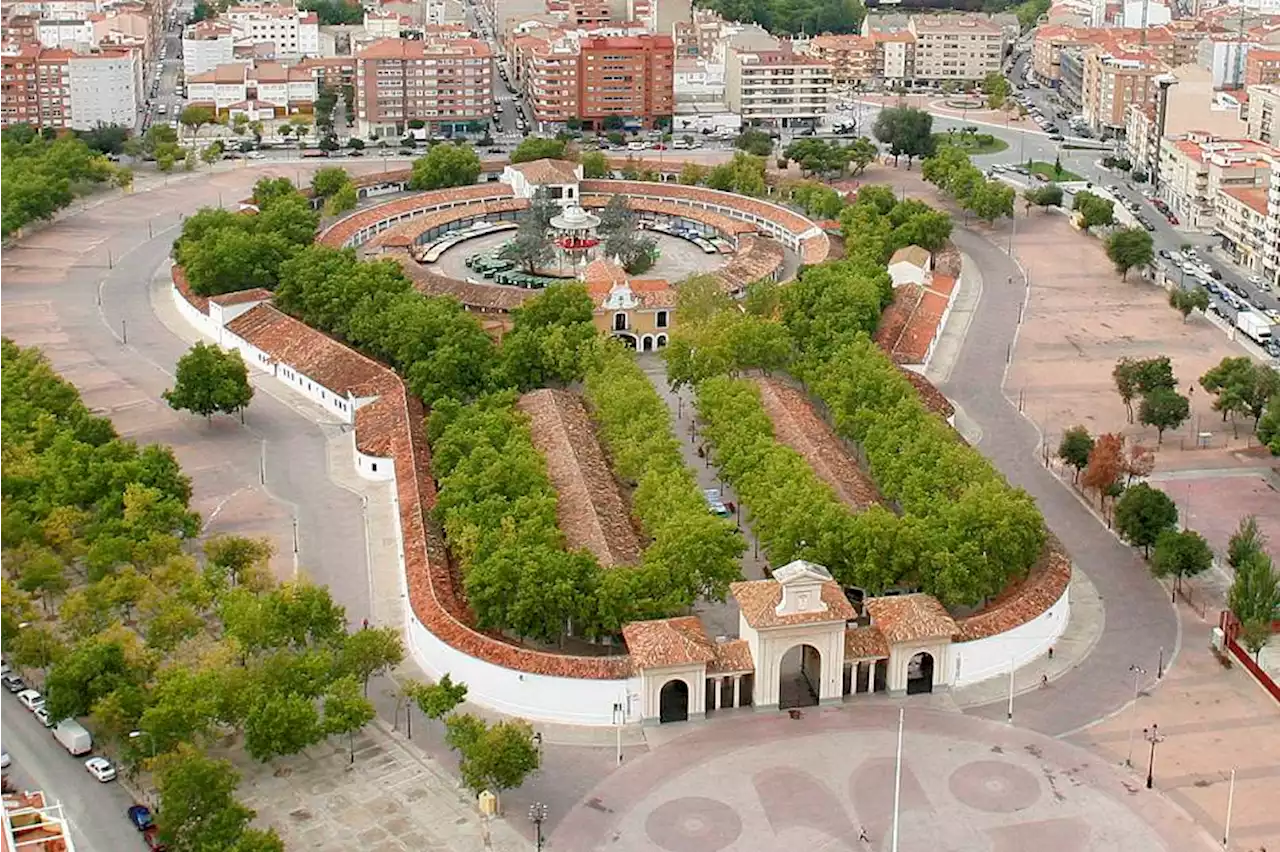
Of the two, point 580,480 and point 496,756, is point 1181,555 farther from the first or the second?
point 496,756

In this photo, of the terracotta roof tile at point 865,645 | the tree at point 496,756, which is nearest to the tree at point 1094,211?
the terracotta roof tile at point 865,645

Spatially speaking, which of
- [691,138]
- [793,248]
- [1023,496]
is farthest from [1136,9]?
[1023,496]

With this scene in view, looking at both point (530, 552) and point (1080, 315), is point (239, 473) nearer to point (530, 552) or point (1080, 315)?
point (530, 552)

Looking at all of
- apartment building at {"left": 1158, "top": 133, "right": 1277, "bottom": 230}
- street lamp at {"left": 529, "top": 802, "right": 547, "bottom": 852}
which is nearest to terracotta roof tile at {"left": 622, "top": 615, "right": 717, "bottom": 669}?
street lamp at {"left": 529, "top": 802, "right": 547, "bottom": 852}

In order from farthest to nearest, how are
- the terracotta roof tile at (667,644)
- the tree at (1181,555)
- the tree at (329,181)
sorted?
the tree at (329,181)
the tree at (1181,555)
the terracotta roof tile at (667,644)

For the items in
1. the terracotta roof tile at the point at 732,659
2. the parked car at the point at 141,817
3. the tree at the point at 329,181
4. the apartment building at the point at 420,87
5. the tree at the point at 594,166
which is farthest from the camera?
the apartment building at the point at 420,87

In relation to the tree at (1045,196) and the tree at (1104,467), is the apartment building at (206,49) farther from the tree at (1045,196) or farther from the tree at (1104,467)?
the tree at (1104,467)

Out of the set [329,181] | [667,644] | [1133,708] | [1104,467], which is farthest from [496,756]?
[329,181]
